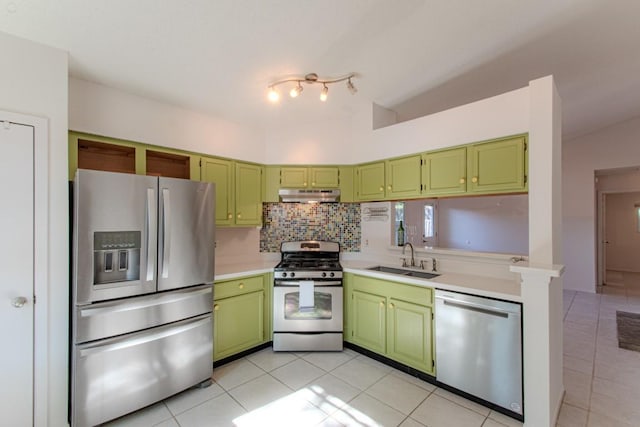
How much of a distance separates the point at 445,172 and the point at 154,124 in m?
2.83

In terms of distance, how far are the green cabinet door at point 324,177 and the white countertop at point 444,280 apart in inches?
39.6

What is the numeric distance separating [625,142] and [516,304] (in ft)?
18.4

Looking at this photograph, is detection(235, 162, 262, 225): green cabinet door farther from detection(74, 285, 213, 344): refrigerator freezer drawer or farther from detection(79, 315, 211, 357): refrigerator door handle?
detection(79, 315, 211, 357): refrigerator door handle

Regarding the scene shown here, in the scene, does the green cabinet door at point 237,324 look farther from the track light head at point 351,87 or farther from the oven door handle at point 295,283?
the track light head at point 351,87

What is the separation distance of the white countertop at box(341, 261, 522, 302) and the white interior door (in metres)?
2.57

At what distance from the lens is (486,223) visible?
→ 624cm

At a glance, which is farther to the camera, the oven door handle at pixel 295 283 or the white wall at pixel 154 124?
the oven door handle at pixel 295 283

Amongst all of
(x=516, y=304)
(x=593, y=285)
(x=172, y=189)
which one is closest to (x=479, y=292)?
(x=516, y=304)

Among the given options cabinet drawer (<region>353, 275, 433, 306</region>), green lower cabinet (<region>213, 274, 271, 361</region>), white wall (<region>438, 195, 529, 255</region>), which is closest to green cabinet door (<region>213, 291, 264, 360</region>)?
green lower cabinet (<region>213, 274, 271, 361</region>)

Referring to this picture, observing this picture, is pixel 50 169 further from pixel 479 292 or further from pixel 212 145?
pixel 479 292

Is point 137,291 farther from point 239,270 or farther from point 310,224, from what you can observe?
point 310,224

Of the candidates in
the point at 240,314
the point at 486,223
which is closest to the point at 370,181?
the point at 240,314

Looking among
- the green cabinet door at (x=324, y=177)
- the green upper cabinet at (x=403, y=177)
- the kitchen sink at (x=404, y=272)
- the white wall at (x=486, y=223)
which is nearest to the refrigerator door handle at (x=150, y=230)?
the green cabinet door at (x=324, y=177)

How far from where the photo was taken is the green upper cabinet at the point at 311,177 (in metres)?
3.41
